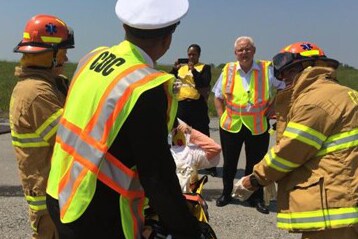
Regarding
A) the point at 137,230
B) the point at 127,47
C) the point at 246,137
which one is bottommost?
the point at 246,137

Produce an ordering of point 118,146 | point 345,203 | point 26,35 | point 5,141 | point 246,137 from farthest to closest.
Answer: point 5,141 < point 246,137 < point 26,35 < point 345,203 < point 118,146

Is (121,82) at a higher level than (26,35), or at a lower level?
higher

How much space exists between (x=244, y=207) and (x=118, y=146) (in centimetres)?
444

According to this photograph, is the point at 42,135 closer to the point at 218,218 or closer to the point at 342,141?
the point at 342,141

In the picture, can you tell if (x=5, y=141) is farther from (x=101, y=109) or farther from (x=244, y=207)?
(x=101, y=109)

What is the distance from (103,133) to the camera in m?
1.73

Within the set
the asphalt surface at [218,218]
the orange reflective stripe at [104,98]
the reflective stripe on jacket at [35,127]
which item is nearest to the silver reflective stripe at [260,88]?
the asphalt surface at [218,218]

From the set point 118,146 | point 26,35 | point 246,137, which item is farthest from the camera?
point 246,137

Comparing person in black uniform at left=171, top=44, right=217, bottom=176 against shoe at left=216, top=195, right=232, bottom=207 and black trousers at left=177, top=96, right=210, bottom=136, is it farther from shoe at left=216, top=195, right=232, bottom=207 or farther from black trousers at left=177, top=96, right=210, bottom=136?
shoe at left=216, top=195, right=232, bottom=207

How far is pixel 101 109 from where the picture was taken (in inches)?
69.2

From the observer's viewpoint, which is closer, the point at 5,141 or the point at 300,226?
the point at 300,226

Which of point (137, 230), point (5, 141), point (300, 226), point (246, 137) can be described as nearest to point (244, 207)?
point (246, 137)

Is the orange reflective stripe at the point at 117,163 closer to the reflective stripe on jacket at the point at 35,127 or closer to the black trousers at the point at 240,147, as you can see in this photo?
the reflective stripe on jacket at the point at 35,127

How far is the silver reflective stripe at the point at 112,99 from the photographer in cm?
173
